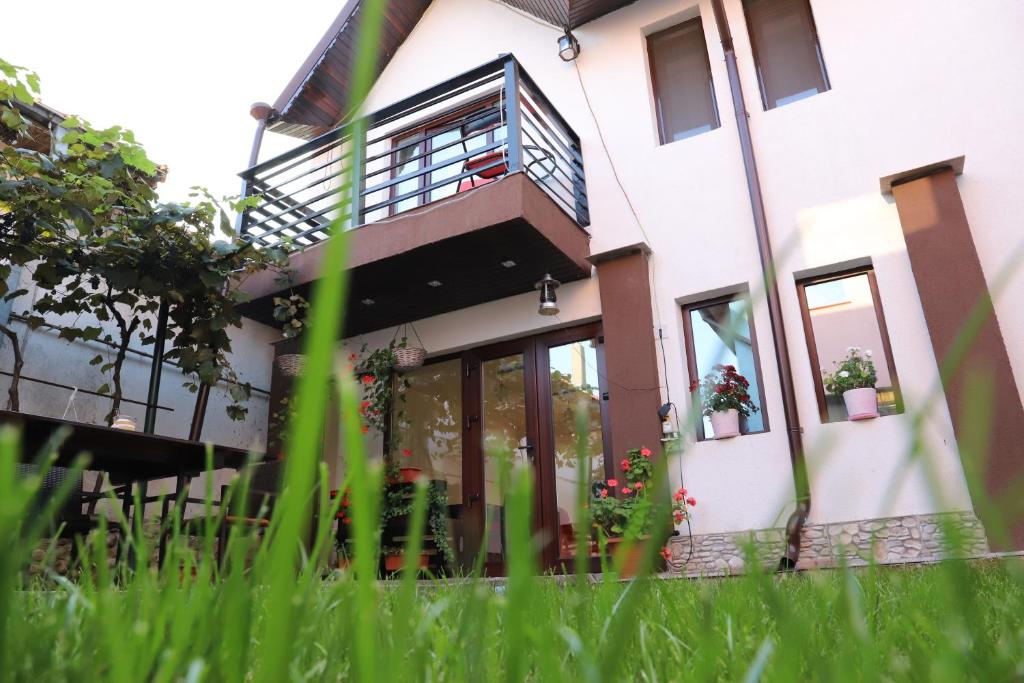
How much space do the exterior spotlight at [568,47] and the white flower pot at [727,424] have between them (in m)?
4.36

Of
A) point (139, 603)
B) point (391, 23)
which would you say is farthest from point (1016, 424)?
point (391, 23)

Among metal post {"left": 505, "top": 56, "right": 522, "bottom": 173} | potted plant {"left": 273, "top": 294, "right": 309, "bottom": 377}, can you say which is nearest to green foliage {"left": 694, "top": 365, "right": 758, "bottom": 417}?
metal post {"left": 505, "top": 56, "right": 522, "bottom": 173}

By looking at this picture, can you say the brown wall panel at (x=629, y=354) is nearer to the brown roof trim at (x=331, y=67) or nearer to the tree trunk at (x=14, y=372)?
the brown roof trim at (x=331, y=67)

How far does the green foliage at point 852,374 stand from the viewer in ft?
18.3

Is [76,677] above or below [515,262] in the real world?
below

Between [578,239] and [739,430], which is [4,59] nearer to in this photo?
[578,239]

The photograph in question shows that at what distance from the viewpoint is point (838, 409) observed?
569 cm

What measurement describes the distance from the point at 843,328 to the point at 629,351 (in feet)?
5.78

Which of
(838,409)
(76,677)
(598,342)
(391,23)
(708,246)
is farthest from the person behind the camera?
(391,23)

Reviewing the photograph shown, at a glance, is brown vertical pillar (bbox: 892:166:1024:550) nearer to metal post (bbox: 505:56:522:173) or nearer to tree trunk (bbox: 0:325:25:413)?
metal post (bbox: 505:56:522:173)

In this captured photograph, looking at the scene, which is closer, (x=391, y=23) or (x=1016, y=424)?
(x=1016, y=424)

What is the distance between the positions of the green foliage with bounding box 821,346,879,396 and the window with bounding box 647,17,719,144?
8.97 feet

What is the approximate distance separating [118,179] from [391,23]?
184 inches

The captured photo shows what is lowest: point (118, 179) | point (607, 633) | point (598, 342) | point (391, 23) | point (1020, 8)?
point (607, 633)
